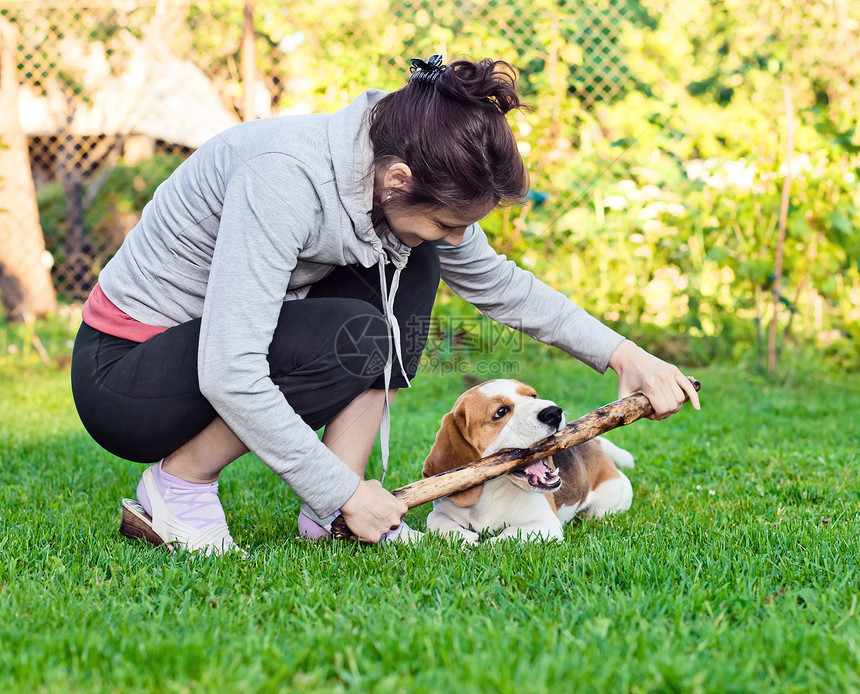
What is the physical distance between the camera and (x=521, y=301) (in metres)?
3.10

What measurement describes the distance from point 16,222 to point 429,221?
6.95m

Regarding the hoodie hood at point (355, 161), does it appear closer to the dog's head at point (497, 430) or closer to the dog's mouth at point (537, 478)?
the dog's head at point (497, 430)

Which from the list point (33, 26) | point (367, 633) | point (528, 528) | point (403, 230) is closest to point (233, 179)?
point (403, 230)

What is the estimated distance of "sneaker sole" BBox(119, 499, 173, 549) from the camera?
2.67 meters

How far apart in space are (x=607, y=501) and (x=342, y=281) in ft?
4.56

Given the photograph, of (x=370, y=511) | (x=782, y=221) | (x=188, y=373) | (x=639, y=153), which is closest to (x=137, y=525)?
(x=188, y=373)

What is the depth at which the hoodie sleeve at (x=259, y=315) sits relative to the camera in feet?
7.23

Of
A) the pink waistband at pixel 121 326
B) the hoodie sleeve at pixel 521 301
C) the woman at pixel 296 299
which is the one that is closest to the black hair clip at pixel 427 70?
the woman at pixel 296 299

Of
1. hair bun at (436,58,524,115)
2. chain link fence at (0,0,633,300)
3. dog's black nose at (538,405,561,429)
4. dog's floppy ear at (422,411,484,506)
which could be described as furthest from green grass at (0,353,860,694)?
chain link fence at (0,0,633,300)

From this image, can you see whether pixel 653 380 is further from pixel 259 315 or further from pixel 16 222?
pixel 16 222

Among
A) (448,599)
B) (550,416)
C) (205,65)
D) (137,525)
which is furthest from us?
(205,65)

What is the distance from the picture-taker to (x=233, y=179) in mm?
2285

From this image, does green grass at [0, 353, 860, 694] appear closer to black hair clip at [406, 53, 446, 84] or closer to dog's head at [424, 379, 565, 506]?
dog's head at [424, 379, 565, 506]

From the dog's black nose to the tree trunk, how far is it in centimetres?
627
